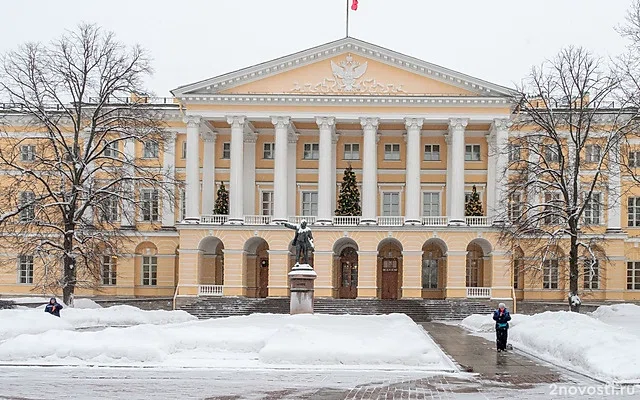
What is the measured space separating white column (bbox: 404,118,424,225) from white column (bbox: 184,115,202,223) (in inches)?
528

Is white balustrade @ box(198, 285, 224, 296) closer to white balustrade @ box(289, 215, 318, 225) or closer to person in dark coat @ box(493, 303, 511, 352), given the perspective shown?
white balustrade @ box(289, 215, 318, 225)

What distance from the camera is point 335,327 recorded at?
31203mm

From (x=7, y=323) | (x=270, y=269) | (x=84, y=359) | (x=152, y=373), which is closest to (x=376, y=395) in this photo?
(x=152, y=373)

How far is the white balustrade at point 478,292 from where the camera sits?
55.2 m

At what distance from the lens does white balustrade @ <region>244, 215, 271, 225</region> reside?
56844 mm

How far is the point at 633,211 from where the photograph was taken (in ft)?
205

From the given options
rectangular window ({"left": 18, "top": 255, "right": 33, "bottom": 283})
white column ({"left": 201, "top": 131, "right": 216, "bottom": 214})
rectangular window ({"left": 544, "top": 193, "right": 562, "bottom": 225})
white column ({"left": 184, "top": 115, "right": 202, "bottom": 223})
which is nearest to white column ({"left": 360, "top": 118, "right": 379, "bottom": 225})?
white column ({"left": 184, "top": 115, "right": 202, "bottom": 223})

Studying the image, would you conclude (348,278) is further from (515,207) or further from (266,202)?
(515,207)

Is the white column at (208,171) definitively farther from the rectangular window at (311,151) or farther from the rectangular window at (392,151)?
the rectangular window at (392,151)

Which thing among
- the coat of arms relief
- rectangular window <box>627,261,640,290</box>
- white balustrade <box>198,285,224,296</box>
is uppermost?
the coat of arms relief

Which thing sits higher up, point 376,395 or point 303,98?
point 303,98

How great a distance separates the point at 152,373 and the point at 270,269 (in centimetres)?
3517

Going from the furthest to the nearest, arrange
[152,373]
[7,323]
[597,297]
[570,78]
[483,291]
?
[597,297] < [483,291] < [570,78] < [7,323] < [152,373]

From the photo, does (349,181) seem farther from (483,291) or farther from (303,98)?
(483,291)
